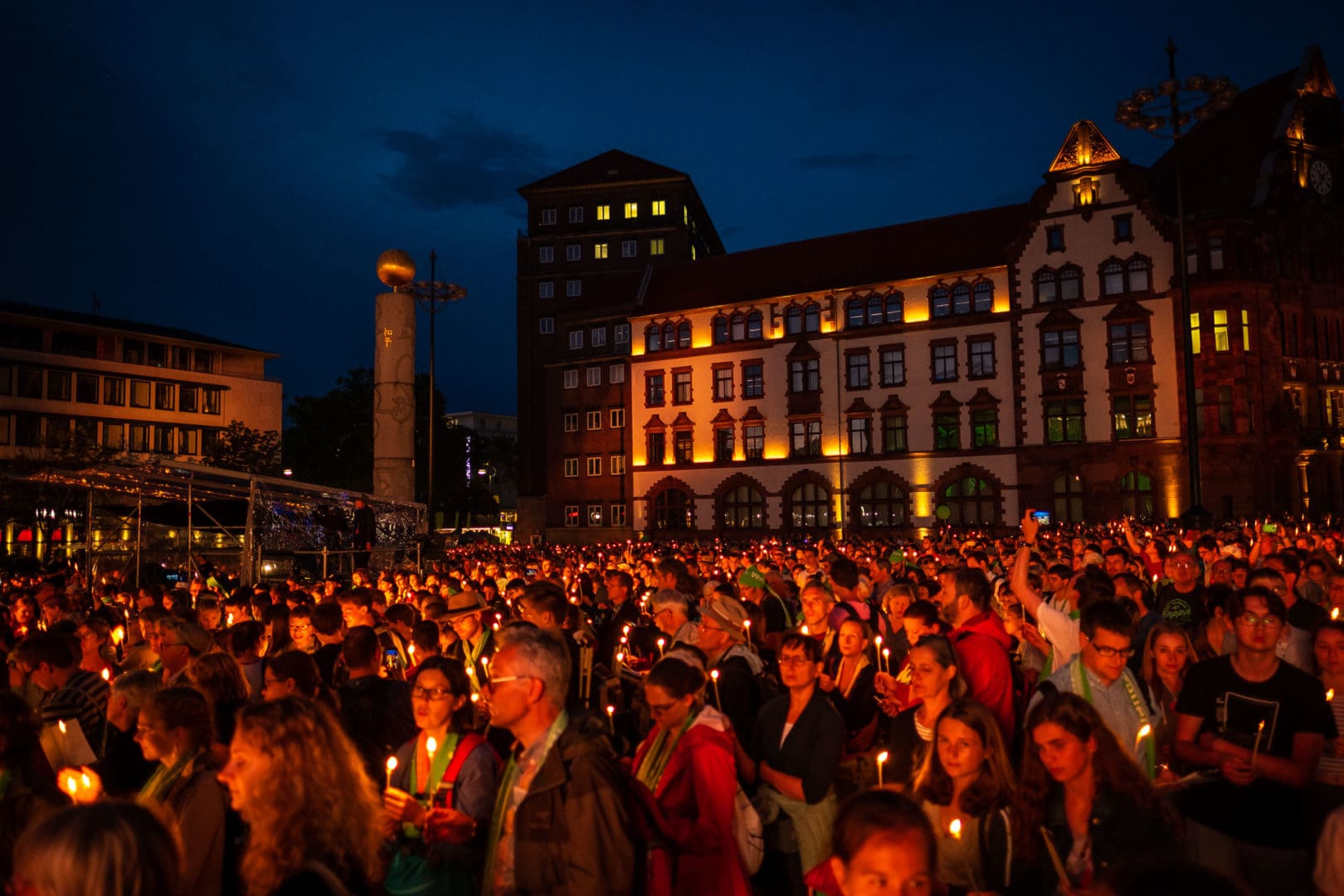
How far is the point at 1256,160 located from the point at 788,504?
2713 cm

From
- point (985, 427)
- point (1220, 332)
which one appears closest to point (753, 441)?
point (985, 427)

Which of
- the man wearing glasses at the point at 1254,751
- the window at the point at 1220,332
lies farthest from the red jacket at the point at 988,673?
the window at the point at 1220,332

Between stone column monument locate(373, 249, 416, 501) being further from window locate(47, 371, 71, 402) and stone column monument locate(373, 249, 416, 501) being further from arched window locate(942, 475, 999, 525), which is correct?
window locate(47, 371, 71, 402)

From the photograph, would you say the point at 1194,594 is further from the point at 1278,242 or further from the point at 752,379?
the point at 752,379

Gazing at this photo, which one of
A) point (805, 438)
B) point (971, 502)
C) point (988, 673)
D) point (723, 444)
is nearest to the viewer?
point (988, 673)

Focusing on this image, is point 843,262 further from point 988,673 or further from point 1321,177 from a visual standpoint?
point 988,673

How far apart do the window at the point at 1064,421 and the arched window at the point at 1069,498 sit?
179 centimetres

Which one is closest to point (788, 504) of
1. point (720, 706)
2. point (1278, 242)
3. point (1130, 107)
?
point (1278, 242)

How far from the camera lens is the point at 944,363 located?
166 feet

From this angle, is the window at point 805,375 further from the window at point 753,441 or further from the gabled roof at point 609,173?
the gabled roof at point 609,173

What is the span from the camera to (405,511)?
29703 mm

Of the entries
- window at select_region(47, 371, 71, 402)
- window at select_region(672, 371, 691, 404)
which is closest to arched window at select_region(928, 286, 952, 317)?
window at select_region(672, 371, 691, 404)

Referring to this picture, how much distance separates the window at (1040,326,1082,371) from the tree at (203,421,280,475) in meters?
43.3

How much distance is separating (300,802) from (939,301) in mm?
50371
